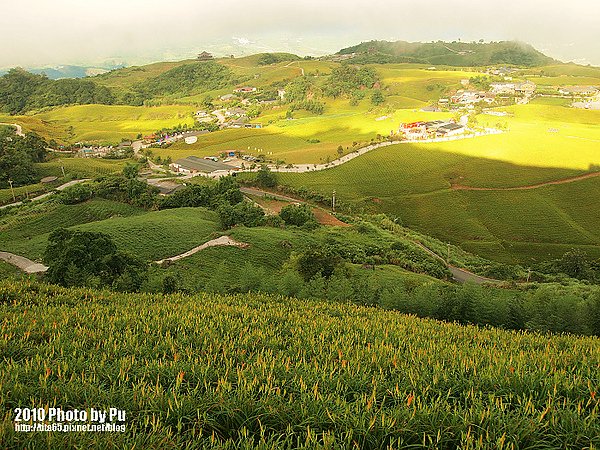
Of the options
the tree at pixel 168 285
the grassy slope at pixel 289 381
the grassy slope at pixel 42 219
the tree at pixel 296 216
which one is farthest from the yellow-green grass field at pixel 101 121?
the grassy slope at pixel 289 381

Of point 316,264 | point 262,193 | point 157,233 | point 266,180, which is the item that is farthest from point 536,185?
point 157,233

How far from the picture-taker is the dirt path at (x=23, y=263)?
1495 inches

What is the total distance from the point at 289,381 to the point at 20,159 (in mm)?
98315

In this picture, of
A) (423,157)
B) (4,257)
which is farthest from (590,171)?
(4,257)

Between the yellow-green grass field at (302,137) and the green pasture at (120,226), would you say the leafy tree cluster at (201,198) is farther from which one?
the yellow-green grass field at (302,137)

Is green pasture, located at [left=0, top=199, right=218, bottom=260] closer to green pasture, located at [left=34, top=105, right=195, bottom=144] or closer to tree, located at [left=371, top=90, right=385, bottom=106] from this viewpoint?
green pasture, located at [left=34, top=105, right=195, bottom=144]

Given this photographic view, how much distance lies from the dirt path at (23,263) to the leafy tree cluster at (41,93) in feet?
557

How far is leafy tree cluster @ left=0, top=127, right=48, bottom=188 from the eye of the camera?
8031 centimetres

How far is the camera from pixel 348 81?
187500 millimetres

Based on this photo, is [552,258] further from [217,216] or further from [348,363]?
[348,363]

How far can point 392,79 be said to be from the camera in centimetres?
19400

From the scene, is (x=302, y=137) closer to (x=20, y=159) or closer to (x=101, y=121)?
(x=20, y=159)

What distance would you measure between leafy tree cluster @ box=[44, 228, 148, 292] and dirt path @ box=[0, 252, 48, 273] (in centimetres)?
995

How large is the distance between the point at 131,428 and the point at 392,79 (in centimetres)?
20805
